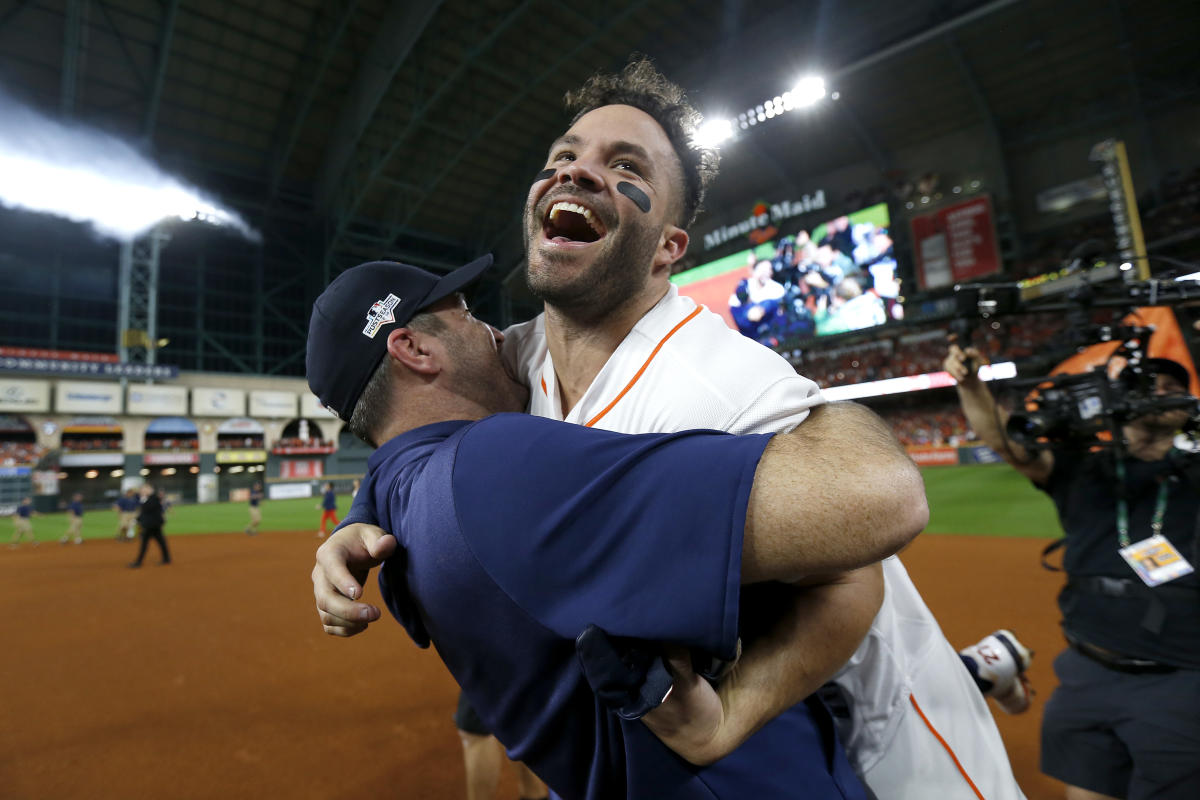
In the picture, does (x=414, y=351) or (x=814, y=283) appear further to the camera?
(x=814, y=283)

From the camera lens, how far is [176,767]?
440 centimetres

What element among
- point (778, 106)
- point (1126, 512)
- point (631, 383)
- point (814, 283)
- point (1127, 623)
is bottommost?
point (1127, 623)

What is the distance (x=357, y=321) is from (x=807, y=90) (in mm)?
20976

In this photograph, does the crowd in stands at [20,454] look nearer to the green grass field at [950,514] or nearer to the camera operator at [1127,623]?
the green grass field at [950,514]

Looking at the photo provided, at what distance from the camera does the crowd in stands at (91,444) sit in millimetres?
32125

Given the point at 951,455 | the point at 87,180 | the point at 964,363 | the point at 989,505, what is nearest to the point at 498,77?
the point at 87,180

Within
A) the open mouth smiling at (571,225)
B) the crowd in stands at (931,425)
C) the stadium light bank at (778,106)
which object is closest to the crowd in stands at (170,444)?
the stadium light bank at (778,106)

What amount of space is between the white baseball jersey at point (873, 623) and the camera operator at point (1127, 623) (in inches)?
70.7

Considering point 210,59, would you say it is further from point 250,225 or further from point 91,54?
point 250,225

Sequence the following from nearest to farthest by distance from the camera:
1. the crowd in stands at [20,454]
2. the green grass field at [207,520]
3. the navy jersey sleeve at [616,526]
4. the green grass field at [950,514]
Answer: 1. the navy jersey sleeve at [616,526]
2. the green grass field at [950,514]
3. the green grass field at [207,520]
4. the crowd in stands at [20,454]

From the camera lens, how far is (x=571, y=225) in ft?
5.23

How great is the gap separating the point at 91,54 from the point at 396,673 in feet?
88.6

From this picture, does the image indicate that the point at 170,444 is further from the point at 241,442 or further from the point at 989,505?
the point at 989,505

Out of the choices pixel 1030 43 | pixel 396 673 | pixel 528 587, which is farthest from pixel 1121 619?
pixel 1030 43
